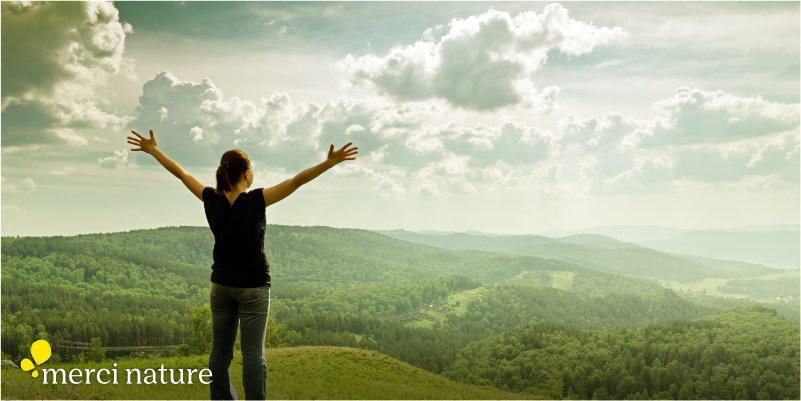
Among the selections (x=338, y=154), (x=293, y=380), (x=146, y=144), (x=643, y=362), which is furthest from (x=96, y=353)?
(x=643, y=362)

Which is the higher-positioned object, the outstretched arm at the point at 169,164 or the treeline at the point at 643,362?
the outstretched arm at the point at 169,164

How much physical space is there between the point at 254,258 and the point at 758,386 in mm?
169395

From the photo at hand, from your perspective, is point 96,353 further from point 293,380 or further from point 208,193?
point 208,193

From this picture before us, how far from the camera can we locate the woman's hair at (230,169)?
6.68 metres

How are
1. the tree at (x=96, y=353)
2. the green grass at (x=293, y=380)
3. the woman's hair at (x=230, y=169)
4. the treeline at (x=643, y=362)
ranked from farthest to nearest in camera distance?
1. the treeline at (x=643, y=362)
2. the tree at (x=96, y=353)
3. the green grass at (x=293, y=380)
4. the woman's hair at (x=230, y=169)

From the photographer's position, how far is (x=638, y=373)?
13962cm

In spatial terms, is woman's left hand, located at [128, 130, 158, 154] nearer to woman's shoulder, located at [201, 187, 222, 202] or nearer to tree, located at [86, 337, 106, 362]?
woman's shoulder, located at [201, 187, 222, 202]

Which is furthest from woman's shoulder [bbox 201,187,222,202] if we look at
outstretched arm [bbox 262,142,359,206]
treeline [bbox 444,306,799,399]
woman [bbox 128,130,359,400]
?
treeline [bbox 444,306,799,399]

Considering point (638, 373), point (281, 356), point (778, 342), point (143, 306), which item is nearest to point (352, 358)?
point (281, 356)

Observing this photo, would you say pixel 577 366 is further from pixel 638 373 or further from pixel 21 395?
pixel 21 395

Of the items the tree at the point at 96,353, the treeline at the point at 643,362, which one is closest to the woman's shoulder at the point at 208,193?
the tree at the point at 96,353

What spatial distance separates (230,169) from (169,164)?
70.1 inches

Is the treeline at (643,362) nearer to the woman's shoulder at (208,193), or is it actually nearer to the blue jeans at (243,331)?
the blue jeans at (243,331)

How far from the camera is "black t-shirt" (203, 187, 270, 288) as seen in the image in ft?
20.8
